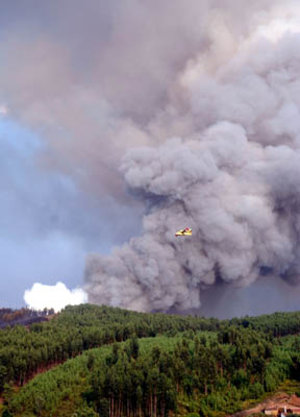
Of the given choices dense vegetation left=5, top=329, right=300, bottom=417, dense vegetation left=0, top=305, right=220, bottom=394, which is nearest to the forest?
dense vegetation left=5, top=329, right=300, bottom=417

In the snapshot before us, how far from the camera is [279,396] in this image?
74688 millimetres

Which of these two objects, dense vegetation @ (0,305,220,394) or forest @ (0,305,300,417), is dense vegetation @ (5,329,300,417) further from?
dense vegetation @ (0,305,220,394)

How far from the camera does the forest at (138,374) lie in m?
72.4

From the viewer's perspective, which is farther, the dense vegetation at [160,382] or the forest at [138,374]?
the forest at [138,374]

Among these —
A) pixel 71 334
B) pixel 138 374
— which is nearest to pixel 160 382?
pixel 138 374

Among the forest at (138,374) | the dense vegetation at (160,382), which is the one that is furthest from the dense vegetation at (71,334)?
the dense vegetation at (160,382)

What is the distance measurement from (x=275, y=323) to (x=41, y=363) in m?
70.2

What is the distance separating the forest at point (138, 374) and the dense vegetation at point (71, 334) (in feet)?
0.87

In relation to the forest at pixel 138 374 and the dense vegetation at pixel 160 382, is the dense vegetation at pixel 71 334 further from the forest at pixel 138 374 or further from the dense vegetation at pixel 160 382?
the dense vegetation at pixel 160 382

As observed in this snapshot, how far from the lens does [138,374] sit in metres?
74.3

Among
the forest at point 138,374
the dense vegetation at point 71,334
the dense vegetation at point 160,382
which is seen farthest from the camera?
the dense vegetation at point 71,334

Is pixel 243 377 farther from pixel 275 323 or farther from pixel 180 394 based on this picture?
pixel 275 323

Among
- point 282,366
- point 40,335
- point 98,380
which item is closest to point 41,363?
point 40,335

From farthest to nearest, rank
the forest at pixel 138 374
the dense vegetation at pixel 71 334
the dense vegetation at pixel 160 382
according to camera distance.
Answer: the dense vegetation at pixel 71 334
the forest at pixel 138 374
the dense vegetation at pixel 160 382
